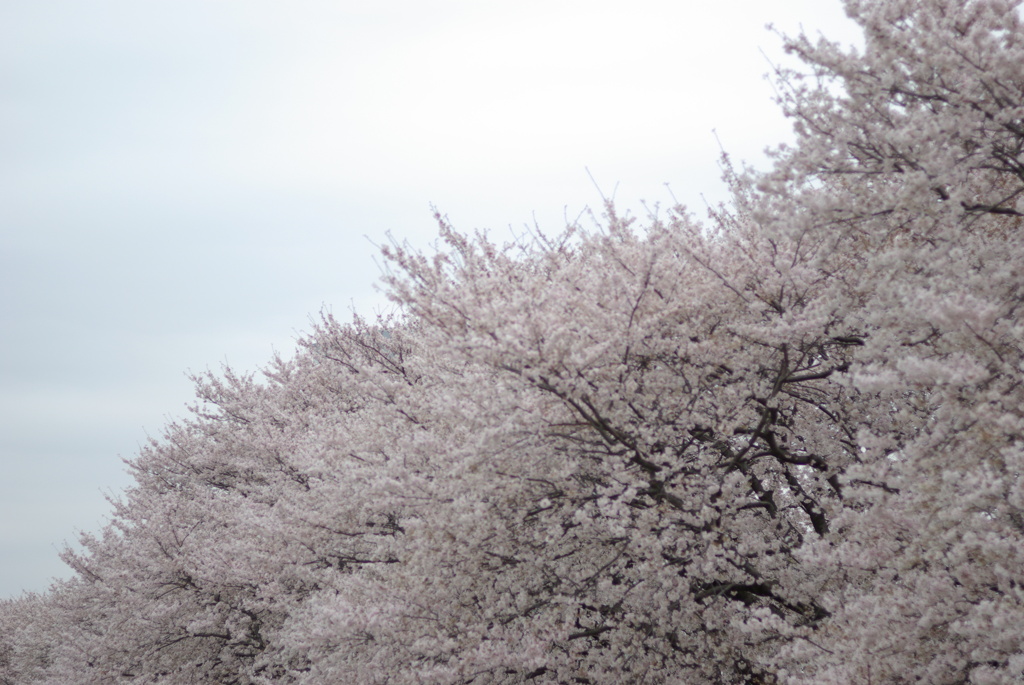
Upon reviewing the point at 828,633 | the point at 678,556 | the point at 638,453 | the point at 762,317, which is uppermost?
the point at 762,317

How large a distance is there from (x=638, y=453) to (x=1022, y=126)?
4636mm

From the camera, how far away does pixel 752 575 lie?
952cm

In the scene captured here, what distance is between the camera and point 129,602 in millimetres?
21797

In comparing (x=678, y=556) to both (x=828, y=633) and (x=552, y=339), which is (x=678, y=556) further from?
(x=552, y=339)

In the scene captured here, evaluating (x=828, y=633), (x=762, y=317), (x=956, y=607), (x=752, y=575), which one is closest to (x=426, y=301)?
(x=762, y=317)

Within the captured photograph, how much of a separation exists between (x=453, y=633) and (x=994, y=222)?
7791 mm

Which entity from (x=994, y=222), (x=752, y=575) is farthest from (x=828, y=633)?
(x=994, y=222)

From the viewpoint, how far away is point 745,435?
419 inches

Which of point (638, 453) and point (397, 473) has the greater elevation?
point (397, 473)

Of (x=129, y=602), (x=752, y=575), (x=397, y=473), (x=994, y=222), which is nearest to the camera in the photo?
(x=994, y=222)

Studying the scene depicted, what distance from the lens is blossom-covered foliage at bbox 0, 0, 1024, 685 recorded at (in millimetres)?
6816

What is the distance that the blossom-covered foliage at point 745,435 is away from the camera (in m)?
6.82

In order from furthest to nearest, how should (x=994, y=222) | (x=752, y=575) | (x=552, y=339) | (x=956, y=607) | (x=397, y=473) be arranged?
(x=397, y=473)
(x=752, y=575)
(x=552, y=339)
(x=994, y=222)
(x=956, y=607)

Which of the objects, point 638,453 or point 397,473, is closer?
point 638,453
